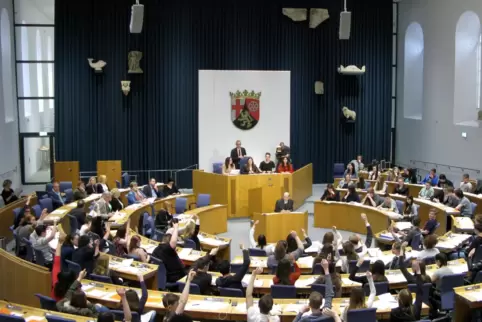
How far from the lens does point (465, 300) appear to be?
28.0 feet

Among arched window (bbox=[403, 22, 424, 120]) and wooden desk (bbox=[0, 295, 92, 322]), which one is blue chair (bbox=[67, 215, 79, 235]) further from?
arched window (bbox=[403, 22, 424, 120])

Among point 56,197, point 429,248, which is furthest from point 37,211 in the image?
point 429,248

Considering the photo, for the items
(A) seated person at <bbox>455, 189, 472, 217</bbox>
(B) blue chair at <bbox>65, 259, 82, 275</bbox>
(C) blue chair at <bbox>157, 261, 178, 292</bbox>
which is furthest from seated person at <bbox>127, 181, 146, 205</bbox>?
(A) seated person at <bbox>455, 189, 472, 217</bbox>

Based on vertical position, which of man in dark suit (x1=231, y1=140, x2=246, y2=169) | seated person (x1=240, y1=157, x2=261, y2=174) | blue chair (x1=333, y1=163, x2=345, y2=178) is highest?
man in dark suit (x1=231, y1=140, x2=246, y2=169)

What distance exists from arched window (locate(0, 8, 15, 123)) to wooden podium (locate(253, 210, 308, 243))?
9744 mm

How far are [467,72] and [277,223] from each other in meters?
8.60

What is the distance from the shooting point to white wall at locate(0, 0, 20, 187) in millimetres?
19977

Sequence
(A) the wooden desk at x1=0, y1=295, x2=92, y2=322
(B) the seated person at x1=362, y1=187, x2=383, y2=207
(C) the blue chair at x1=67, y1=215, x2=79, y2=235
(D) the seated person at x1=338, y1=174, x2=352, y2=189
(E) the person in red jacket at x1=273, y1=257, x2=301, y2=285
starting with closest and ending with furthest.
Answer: (A) the wooden desk at x1=0, y1=295, x2=92, y2=322
(E) the person in red jacket at x1=273, y1=257, x2=301, y2=285
(C) the blue chair at x1=67, y1=215, x2=79, y2=235
(B) the seated person at x1=362, y1=187, x2=383, y2=207
(D) the seated person at x1=338, y1=174, x2=352, y2=189

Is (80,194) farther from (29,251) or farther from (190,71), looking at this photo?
(190,71)

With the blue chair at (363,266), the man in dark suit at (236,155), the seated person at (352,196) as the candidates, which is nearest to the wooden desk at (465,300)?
the blue chair at (363,266)

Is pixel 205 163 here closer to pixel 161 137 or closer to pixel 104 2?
pixel 161 137

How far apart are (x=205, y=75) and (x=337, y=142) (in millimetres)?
5280

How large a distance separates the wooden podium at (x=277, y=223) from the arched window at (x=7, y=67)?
384 inches

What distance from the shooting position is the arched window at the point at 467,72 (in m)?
19.9
